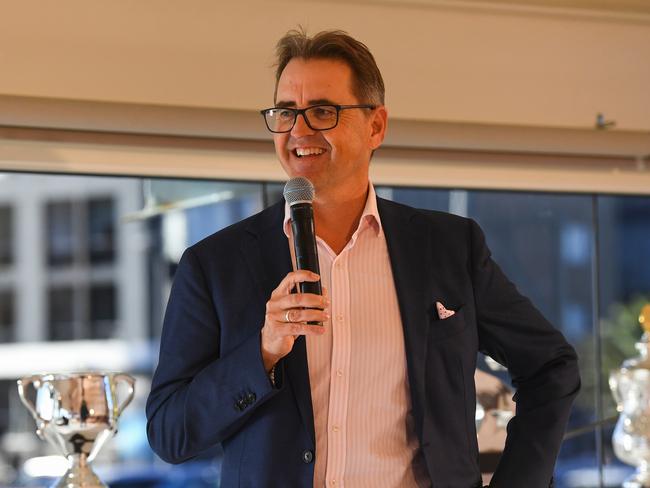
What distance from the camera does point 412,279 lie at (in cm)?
220

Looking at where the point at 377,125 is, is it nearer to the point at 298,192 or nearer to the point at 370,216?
the point at 370,216

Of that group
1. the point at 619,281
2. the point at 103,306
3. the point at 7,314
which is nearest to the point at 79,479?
the point at 619,281

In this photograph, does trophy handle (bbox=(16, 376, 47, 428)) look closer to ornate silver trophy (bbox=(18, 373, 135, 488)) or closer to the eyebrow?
ornate silver trophy (bbox=(18, 373, 135, 488))

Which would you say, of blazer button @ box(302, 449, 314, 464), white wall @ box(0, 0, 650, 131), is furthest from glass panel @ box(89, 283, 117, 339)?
blazer button @ box(302, 449, 314, 464)

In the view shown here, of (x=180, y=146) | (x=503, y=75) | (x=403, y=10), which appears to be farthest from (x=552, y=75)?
(x=180, y=146)

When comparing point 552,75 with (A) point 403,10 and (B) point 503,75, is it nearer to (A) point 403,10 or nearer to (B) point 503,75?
(B) point 503,75

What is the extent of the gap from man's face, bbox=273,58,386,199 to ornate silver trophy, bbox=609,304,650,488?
1.86 meters

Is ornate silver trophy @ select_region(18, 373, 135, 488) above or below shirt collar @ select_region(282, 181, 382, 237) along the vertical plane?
below

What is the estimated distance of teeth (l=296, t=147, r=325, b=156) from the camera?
212cm

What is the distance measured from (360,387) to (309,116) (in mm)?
526

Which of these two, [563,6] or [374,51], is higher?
[563,6]

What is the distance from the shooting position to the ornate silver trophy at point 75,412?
113 inches

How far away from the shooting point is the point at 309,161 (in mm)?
2125

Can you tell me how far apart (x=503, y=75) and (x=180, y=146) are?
1216 mm
